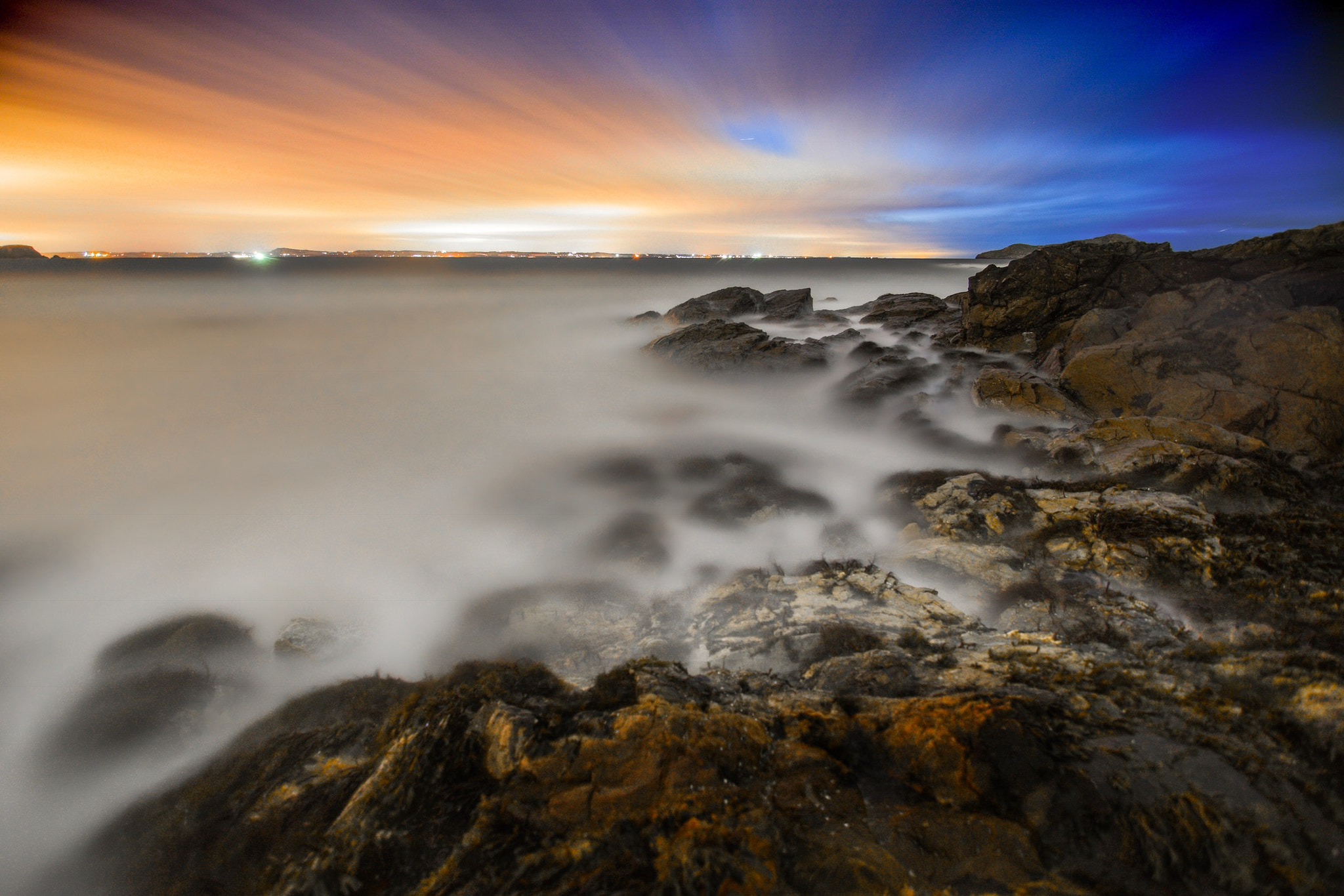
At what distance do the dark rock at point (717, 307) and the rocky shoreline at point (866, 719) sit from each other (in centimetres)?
2763

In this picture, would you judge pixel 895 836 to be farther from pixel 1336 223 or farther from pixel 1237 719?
pixel 1336 223

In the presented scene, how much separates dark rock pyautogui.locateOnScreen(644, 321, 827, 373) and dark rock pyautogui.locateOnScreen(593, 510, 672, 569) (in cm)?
1298

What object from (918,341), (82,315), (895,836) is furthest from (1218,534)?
(82,315)

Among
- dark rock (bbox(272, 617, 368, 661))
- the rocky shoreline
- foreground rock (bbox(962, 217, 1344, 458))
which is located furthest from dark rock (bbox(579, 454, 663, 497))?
foreground rock (bbox(962, 217, 1344, 458))

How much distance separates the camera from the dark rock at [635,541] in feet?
28.0

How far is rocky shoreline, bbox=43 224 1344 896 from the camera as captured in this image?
9.21 feet

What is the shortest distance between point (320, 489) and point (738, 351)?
1640cm

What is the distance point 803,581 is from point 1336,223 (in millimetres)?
18657

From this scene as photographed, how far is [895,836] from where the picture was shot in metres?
2.92

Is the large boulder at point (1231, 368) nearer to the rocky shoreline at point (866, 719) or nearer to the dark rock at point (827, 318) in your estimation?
the rocky shoreline at point (866, 719)

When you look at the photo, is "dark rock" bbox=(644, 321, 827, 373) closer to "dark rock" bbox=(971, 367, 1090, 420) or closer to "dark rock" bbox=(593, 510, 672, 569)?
"dark rock" bbox=(971, 367, 1090, 420)

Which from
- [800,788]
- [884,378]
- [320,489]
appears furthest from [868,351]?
[800,788]

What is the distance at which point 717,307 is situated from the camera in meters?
36.0

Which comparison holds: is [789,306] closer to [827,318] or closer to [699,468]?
[827,318]
